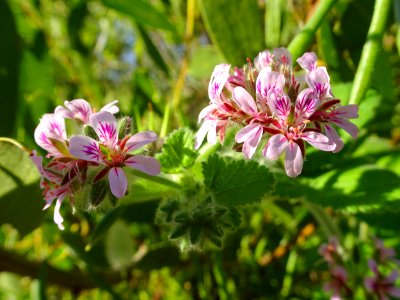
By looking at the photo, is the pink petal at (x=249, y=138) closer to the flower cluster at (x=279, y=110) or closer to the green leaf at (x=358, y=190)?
the flower cluster at (x=279, y=110)

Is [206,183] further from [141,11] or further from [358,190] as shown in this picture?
[141,11]

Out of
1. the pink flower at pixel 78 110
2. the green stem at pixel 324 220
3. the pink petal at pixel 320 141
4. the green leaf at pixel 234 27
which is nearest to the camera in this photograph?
the pink petal at pixel 320 141

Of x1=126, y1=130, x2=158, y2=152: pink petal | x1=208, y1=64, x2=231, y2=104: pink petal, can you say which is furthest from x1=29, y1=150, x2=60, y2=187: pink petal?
x1=208, y1=64, x2=231, y2=104: pink petal

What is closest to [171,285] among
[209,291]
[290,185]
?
[209,291]

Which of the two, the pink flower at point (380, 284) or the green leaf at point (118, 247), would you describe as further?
the green leaf at point (118, 247)

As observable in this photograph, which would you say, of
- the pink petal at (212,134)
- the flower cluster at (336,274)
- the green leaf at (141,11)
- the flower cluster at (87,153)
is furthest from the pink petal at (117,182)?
the green leaf at (141,11)

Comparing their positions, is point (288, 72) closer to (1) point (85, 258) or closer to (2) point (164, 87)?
(1) point (85, 258)
